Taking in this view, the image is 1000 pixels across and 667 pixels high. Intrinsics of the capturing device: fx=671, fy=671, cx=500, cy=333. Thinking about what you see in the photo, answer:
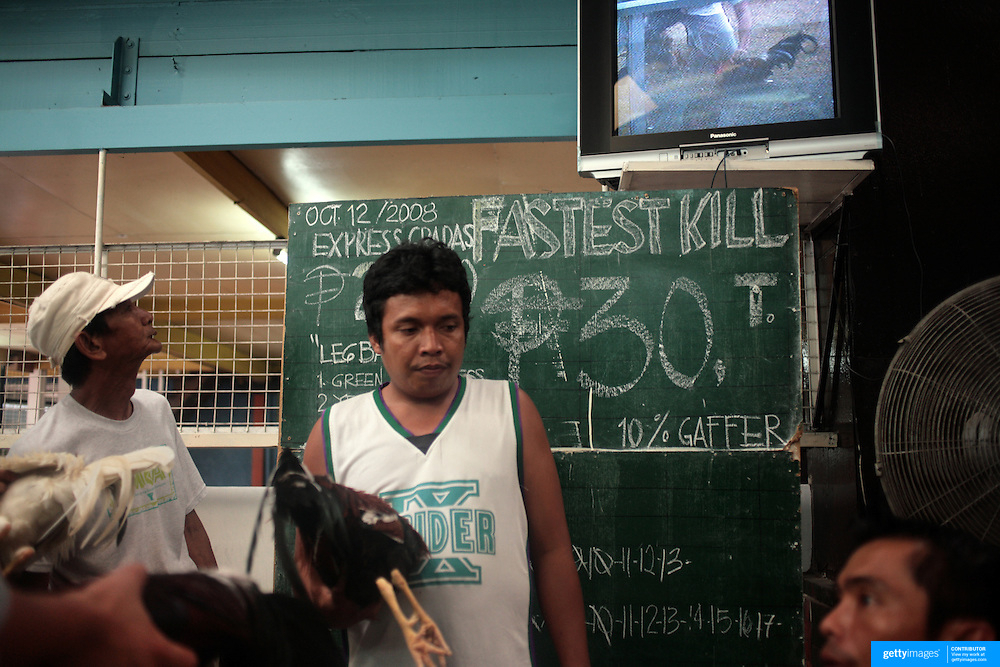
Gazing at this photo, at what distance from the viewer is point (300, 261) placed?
7.47ft

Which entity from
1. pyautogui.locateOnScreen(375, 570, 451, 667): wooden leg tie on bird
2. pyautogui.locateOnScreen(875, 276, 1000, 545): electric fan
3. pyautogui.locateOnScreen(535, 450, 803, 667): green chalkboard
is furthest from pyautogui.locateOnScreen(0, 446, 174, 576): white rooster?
pyautogui.locateOnScreen(875, 276, 1000, 545): electric fan

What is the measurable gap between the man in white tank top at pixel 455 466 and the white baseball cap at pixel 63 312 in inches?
22.0

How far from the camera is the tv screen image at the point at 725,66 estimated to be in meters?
2.17

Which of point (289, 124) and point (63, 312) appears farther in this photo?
point (289, 124)

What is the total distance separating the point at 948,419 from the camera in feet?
5.54

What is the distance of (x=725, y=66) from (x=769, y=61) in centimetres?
14

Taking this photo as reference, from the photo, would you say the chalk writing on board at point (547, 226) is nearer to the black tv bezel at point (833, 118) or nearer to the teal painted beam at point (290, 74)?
the black tv bezel at point (833, 118)

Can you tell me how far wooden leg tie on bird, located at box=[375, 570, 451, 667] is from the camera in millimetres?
1016

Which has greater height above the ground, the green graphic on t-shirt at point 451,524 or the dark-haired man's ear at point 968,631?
the green graphic on t-shirt at point 451,524

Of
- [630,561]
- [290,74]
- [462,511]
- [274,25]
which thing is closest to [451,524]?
[462,511]

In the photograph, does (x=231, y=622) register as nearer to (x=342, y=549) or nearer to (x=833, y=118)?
(x=342, y=549)

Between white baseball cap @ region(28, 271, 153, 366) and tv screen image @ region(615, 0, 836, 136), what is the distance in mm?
1641

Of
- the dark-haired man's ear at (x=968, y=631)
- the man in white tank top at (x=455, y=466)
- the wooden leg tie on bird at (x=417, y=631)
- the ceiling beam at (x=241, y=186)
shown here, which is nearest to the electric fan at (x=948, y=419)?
the dark-haired man's ear at (x=968, y=631)

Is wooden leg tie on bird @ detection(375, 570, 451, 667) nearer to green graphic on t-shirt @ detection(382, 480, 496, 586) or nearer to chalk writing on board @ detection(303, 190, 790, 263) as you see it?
green graphic on t-shirt @ detection(382, 480, 496, 586)
